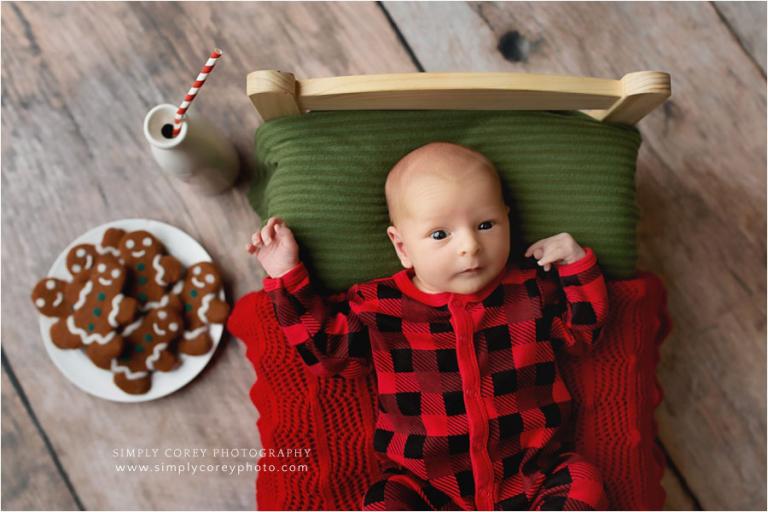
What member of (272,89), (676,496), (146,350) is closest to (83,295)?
(146,350)

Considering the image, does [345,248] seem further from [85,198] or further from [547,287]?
[85,198]

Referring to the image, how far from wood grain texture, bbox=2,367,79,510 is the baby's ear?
0.85 metres

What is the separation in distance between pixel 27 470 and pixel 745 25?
5.84ft

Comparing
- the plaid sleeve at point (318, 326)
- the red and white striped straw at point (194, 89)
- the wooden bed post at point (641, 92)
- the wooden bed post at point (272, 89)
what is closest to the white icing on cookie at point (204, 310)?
the plaid sleeve at point (318, 326)

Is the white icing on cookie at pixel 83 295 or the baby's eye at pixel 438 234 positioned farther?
the white icing on cookie at pixel 83 295

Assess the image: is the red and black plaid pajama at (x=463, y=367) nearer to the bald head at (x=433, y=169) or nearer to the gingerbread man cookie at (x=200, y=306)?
the bald head at (x=433, y=169)

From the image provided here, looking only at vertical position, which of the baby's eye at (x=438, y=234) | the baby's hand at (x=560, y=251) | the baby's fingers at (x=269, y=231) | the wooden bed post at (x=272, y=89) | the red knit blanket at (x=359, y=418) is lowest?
the red knit blanket at (x=359, y=418)

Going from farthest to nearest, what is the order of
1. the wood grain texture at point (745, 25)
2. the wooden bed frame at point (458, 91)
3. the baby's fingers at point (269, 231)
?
the wood grain texture at point (745, 25), the baby's fingers at point (269, 231), the wooden bed frame at point (458, 91)

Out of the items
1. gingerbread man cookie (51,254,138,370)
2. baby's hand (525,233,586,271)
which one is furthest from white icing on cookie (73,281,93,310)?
baby's hand (525,233,586,271)

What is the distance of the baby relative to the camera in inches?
37.9

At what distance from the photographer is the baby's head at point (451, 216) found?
2.93 feet

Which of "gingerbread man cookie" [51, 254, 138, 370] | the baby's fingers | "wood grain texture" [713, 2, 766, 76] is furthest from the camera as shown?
"wood grain texture" [713, 2, 766, 76]

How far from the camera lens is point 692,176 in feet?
4.16

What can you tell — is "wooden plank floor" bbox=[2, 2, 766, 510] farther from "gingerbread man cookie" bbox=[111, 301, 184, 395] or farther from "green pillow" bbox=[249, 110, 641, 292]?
"green pillow" bbox=[249, 110, 641, 292]
